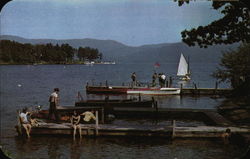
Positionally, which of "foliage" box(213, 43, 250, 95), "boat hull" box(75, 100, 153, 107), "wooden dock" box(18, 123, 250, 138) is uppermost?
"foliage" box(213, 43, 250, 95)

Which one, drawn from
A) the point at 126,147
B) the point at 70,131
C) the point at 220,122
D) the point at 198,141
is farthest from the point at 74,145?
the point at 220,122

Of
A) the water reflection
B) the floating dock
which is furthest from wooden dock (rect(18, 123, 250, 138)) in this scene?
the floating dock

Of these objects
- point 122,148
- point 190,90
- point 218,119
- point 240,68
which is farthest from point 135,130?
point 190,90

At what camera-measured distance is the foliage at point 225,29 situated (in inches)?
817

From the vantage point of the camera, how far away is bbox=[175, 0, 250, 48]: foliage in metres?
20.8

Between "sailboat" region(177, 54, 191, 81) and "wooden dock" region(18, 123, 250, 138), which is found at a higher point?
"sailboat" region(177, 54, 191, 81)

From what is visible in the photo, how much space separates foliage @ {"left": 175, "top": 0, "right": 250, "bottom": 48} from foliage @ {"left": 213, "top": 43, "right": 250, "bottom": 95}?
16.5 metres

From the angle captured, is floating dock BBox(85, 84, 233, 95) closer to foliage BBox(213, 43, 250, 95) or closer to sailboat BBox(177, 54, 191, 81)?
foliage BBox(213, 43, 250, 95)

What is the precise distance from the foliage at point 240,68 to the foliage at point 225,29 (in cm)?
1647

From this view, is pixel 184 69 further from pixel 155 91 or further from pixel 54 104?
pixel 54 104

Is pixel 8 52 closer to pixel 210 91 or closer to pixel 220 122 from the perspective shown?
pixel 210 91

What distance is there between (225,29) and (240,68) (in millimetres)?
18307

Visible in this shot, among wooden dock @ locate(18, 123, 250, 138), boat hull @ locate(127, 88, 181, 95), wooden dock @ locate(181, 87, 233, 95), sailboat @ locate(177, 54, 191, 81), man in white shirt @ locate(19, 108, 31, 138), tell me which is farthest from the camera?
sailboat @ locate(177, 54, 191, 81)

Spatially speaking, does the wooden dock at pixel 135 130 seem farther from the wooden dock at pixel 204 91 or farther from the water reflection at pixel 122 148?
the wooden dock at pixel 204 91
